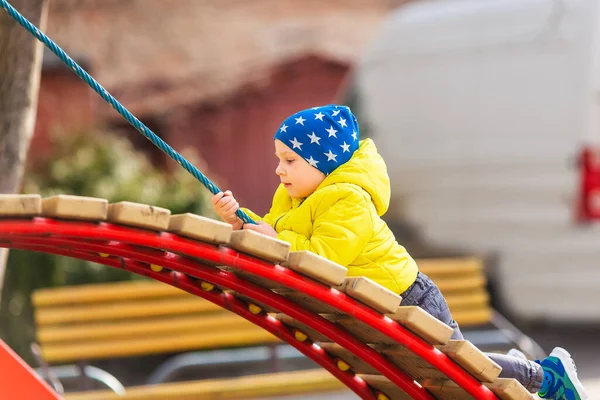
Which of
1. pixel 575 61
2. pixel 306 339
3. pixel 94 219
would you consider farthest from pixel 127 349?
pixel 575 61

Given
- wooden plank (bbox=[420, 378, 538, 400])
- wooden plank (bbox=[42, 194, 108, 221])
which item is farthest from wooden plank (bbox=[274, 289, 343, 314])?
wooden plank (bbox=[42, 194, 108, 221])

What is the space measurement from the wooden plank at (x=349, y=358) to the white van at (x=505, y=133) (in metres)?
3.29

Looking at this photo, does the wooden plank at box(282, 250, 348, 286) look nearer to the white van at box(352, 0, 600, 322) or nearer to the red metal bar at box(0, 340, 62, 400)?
the red metal bar at box(0, 340, 62, 400)

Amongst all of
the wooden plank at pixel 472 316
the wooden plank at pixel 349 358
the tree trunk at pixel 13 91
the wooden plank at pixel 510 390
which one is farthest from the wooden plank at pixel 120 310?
the wooden plank at pixel 510 390

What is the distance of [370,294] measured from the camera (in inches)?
115

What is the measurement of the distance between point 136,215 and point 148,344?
294cm

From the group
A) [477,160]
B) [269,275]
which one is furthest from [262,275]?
[477,160]

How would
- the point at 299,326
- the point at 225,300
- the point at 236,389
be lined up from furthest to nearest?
the point at 236,389
the point at 299,326
the point at 225,300

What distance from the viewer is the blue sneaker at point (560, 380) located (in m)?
3.43

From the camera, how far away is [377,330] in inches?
119

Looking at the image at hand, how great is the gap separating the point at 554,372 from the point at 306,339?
90 centimetres

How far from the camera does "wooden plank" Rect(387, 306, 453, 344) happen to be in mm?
2971

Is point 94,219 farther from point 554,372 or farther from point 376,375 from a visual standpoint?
point 554,372

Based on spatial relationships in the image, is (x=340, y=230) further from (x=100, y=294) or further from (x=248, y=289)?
(x=100, y=294)
